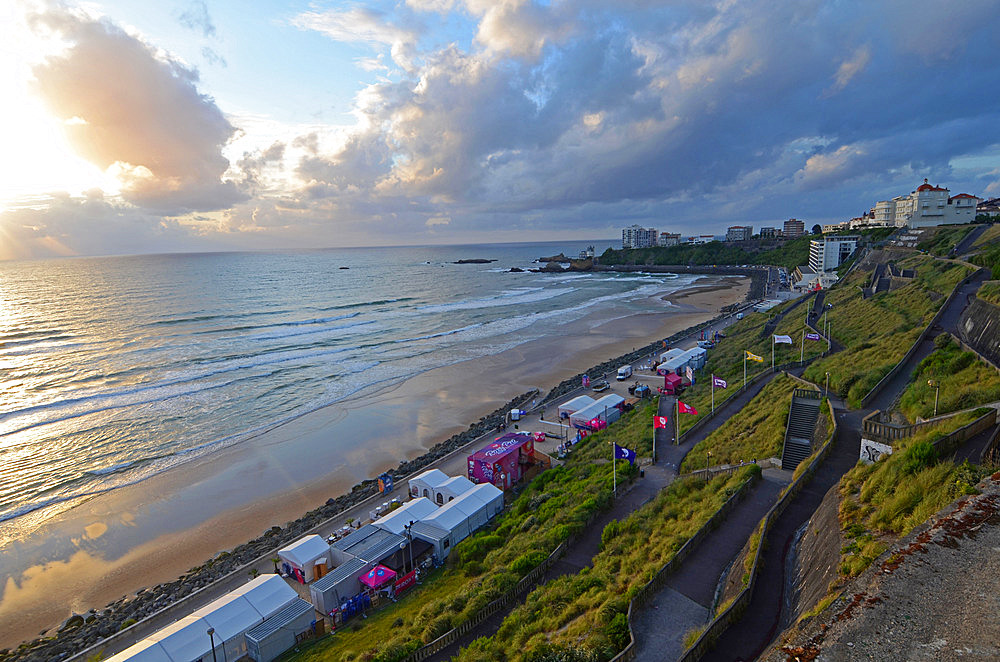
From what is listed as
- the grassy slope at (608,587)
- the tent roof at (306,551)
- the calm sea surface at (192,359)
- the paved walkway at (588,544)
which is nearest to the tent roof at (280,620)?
the tent roof at (306,551)

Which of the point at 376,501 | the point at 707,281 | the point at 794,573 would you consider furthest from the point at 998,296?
the point at 707,281

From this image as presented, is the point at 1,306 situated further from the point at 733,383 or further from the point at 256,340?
the point at 733,383

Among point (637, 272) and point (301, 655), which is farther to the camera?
point (637, 272)

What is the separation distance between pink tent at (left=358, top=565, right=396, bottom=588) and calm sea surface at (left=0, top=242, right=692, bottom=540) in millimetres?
18549

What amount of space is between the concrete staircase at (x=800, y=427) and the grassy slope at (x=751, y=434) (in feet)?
0.75

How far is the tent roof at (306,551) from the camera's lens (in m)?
16.5

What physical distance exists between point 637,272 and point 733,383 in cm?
12475

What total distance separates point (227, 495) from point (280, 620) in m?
13.0

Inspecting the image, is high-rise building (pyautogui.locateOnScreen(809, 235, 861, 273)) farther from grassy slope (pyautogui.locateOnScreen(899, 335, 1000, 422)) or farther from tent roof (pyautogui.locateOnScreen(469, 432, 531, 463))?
tent roof (pyautogui.locateOnScreen(469, 432, 531, 463))

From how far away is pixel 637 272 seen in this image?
146875mm

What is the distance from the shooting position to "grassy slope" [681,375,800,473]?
16609 mm

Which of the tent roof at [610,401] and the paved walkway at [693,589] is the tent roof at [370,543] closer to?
the paved walkway at [693,589]

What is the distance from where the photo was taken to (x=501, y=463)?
21734mm

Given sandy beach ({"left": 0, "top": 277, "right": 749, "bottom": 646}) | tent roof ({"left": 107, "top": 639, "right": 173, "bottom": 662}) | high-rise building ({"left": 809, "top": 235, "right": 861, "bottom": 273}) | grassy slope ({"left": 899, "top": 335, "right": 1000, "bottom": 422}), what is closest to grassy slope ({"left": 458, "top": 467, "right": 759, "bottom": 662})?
grassy slope ({"left": 899, "top": 335, "right": 1000, "bottom": 422})
